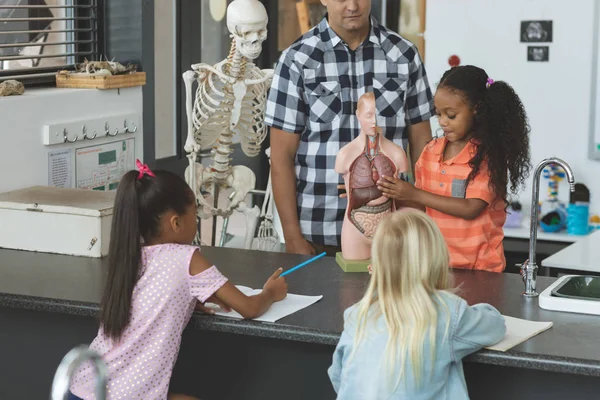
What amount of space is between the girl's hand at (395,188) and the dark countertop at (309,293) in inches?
9.9

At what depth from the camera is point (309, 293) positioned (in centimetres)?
270

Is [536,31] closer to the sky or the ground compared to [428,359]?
closer to the sky

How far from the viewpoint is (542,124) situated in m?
5.08

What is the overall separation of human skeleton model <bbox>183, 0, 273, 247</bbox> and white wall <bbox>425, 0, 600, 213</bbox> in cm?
143

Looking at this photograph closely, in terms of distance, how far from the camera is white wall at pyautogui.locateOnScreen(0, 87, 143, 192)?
3.43m

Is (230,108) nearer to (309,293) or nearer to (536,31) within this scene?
(309,293)

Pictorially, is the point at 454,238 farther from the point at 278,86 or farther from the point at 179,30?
the point at 179,30

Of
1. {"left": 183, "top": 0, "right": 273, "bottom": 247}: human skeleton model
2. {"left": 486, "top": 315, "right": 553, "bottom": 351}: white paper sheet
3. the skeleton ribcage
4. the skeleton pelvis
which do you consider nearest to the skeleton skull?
{"left": 183, "top": 0, "right": 273, "bottom": 247}: human skeleton model

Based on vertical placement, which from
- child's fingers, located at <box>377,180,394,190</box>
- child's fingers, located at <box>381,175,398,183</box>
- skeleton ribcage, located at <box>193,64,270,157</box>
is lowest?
child's fingers, located at <box>377,180,394,190</box>

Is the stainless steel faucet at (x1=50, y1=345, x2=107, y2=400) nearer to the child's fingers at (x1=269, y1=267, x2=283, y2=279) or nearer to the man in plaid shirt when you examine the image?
the child's fingers at (x1=269, y1=267, x2=283, y2=279)

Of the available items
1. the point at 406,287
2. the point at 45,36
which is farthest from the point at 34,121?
the point at 406,287

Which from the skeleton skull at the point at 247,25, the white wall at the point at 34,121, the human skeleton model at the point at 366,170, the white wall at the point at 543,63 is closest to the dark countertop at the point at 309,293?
the human skeleton model at the point at 366,170

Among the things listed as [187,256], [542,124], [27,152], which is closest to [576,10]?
[542,124]

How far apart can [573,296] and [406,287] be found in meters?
0.60
